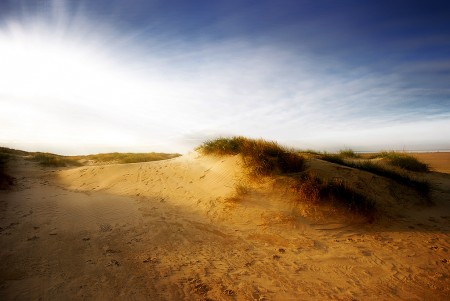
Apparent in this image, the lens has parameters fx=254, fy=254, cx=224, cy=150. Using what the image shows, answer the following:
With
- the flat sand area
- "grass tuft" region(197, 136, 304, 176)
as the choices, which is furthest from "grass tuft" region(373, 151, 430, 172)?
"grass tuft" region(197, 136, 304, 176)

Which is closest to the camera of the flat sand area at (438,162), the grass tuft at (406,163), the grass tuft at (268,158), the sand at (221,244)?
the sand at (221,244)

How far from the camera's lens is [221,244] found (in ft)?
17.4

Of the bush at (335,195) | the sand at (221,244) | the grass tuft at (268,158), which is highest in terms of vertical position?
the grass tuft at (268,158)

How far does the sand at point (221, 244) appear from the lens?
3.76 meters

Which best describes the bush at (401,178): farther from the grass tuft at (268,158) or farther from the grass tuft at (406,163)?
the grass tuft at (406,163)

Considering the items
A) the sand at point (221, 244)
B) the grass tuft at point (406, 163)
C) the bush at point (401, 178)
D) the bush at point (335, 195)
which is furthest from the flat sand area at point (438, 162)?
the bush at point (335, 195)

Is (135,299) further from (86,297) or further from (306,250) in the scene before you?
(306,250)

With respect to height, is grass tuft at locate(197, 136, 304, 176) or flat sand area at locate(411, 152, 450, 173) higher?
grass tuft at locate(197, 136, 304, 176)

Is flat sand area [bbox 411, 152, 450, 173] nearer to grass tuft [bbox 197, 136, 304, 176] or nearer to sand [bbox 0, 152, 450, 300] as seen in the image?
sand [bbox 0, 152, 450, 300]

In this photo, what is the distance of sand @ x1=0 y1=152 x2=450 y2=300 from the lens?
376 cm

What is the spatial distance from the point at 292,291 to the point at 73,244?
168 inches

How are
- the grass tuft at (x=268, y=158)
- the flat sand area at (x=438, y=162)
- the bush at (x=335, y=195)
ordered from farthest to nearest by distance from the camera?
1. the flat sand area at (x=438, y=162)
2. the grass tuft at (x=268, y=158)
3. the bush at (x=335, y=195)

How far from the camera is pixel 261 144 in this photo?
898 centimetres

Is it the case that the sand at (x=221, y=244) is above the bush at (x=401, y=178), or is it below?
below
